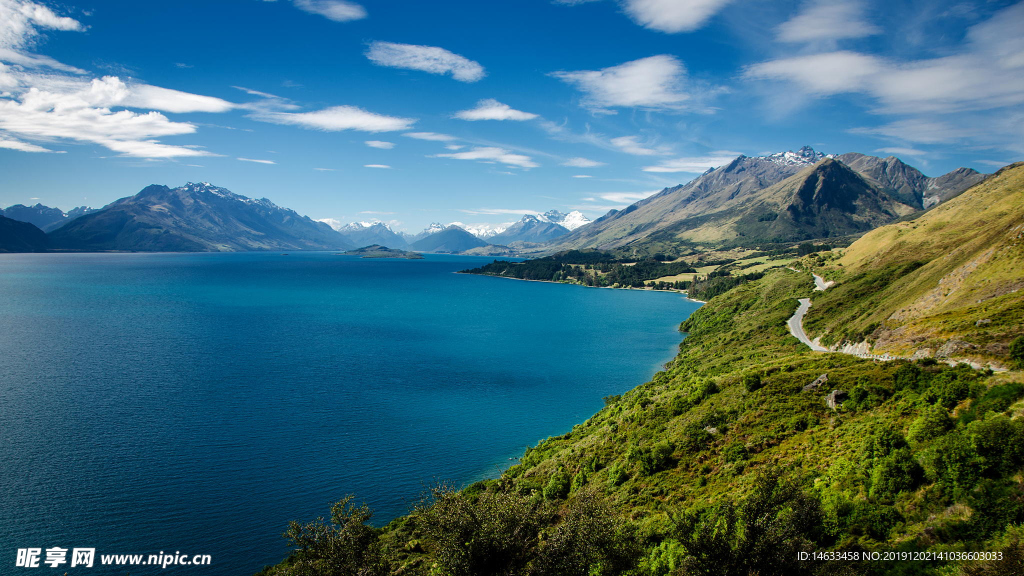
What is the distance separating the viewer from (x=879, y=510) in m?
24.6

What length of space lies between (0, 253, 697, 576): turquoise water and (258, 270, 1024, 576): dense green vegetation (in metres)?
11.6

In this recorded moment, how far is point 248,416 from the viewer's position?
66.4 metres

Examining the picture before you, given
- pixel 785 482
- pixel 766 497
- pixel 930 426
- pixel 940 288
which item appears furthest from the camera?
pixel 940 288

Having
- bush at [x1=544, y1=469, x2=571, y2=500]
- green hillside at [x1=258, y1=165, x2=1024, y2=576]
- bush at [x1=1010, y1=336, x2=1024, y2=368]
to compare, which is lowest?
bush at [x1=544, y1=469, x2=571, y2=500]

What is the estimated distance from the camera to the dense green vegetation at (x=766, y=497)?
22.1m

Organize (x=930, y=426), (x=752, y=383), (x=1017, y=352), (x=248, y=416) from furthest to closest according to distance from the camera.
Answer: (x=248, y=416)
(x=752, y=383)
(x=1017, y=352)
(x=930, y=426)

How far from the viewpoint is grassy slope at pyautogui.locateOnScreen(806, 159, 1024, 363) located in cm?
4141

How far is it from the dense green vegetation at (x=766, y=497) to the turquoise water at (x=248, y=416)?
1156 cm

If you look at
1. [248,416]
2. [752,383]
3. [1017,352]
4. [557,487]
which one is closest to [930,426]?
[1017,352]

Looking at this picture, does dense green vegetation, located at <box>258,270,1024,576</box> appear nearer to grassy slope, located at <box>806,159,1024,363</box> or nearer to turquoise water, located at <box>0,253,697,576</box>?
grassy slope, located at <box>806,159,1024,363</box>

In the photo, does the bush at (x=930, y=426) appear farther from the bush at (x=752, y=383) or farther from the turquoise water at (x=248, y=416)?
the turquoise water at (x=248, y=416)

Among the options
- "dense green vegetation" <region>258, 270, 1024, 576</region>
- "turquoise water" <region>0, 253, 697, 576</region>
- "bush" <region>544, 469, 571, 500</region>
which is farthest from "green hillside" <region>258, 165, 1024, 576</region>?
"turquoise water" <region>0, 253, 697, 576</region>

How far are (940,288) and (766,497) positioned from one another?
5481 centimetres

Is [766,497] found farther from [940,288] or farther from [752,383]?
[940,288]
